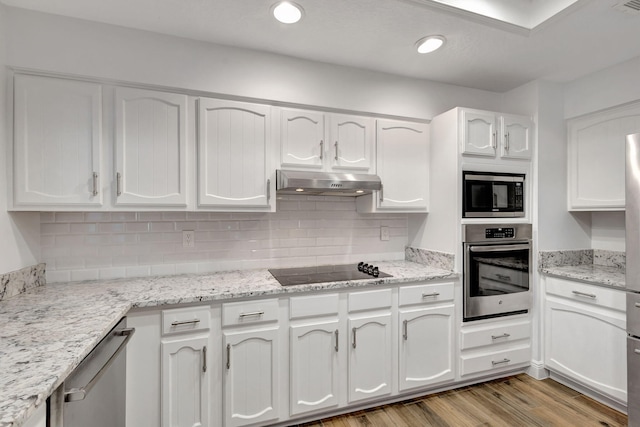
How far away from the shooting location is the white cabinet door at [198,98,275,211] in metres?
2.10

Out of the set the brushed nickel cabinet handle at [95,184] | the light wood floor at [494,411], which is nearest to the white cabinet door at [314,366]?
the light wood floor at [494,411]

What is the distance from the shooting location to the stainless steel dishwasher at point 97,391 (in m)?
1.02

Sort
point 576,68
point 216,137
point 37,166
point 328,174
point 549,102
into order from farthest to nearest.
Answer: point 549,102
point 576,68
point 328,174
point 216,137
point 37,166

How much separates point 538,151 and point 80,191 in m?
3.29

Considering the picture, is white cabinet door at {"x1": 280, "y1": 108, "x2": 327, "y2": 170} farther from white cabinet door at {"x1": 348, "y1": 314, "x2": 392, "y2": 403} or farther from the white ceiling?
white cabinet door at {"x1": 348, "y1": 314, "x2": 392, "y2": 403}

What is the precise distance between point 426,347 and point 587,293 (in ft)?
3.96

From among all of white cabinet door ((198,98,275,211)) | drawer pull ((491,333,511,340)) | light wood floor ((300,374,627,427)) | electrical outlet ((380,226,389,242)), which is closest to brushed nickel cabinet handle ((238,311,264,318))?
white cabinet door ((198,98,275,211))

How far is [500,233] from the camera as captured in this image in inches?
99.2

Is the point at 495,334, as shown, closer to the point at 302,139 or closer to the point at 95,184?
the point at 302,139

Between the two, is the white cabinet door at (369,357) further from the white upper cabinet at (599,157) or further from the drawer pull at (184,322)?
the white upper cabinet at (599,157)

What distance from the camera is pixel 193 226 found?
2.35 meters

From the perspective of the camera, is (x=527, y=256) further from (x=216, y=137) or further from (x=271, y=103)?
(x=216, y=137)

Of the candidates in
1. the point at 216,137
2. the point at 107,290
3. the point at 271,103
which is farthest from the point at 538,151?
the point at 107,290

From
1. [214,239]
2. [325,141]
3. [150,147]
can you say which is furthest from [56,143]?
[325,141]
